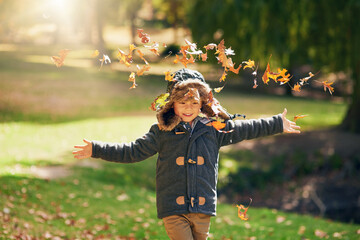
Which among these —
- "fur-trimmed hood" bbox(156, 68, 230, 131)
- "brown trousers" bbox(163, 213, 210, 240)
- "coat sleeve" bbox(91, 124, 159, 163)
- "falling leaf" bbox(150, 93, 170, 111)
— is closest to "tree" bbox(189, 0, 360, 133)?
"fur-trimmed hood" bbox(156, 68, 230, 131)

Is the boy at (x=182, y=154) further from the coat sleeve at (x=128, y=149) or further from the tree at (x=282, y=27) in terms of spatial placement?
the tree at (x=282, y=27)

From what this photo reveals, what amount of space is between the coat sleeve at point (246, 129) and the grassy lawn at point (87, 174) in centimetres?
279

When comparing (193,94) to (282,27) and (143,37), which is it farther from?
(282,27)

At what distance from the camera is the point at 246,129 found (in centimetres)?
371

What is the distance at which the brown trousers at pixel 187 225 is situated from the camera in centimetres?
347

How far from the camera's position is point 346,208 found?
10461 mm

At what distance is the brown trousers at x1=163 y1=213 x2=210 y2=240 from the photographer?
11.4ft

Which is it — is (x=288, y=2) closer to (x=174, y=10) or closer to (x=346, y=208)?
(x=346, y=208)

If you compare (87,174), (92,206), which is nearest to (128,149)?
(92,206)

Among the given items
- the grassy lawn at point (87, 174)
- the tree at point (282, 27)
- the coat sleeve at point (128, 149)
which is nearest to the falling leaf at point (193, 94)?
the coat sleeve at point (128, 149)

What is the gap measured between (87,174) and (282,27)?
533 cm

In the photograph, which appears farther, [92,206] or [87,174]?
[87,174]

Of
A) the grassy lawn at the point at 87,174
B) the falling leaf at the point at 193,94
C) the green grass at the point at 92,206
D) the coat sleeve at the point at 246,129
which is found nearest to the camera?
the falling leaf at the point at 193,94

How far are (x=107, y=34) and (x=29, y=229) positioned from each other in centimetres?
4979
